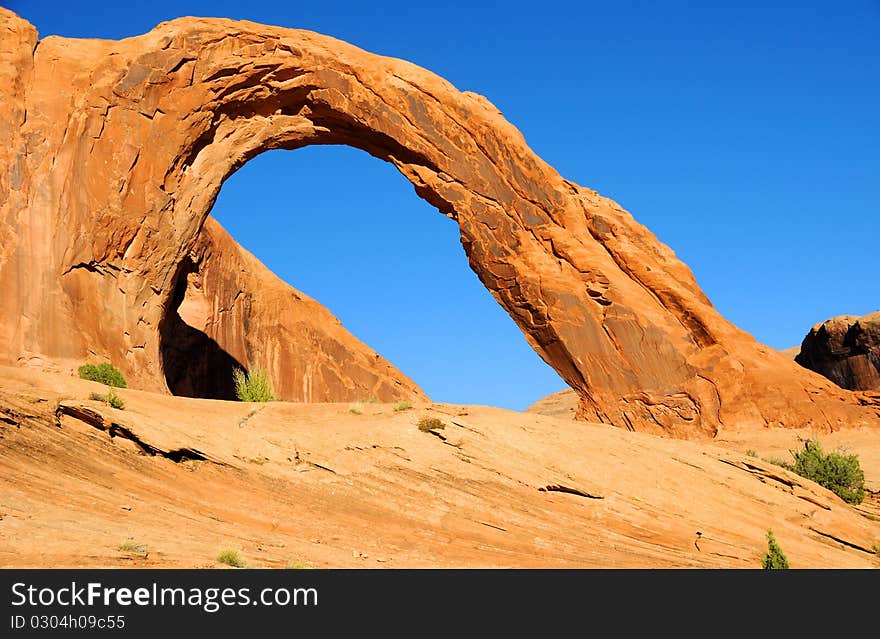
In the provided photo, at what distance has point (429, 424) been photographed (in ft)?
51.4

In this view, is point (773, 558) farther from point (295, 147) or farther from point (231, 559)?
point (295, 147)

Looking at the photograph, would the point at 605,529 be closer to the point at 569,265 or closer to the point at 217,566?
the point at 217,566

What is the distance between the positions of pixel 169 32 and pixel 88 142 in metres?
3.91

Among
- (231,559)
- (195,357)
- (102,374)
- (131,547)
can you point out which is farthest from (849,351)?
(131,547)

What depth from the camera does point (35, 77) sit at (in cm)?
2258

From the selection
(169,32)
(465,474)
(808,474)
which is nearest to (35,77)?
(169,32)

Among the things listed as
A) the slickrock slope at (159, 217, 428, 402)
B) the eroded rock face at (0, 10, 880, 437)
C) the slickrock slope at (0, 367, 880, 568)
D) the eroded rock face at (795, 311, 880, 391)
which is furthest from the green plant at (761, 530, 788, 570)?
the eroded rock face at (795, 311, 880, 391)

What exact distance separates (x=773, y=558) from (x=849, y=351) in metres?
32.4

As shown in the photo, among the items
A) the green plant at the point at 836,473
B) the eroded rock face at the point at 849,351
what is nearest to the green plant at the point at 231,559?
the green plant at the point at 836,473

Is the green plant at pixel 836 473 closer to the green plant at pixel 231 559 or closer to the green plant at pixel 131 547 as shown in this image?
the green plant at pixel 231 559

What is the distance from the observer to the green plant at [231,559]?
9.84 meters

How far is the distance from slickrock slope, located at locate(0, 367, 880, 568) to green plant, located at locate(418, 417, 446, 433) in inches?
6.4

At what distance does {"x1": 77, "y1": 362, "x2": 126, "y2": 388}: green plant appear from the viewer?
19969 millimetres

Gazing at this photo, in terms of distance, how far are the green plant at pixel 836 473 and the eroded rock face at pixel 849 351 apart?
23176 millimetres
